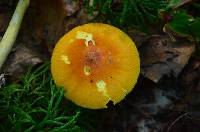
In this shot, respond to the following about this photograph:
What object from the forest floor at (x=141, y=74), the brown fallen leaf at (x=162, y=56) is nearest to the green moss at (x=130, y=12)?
the forest floor at (x=141, y=74)

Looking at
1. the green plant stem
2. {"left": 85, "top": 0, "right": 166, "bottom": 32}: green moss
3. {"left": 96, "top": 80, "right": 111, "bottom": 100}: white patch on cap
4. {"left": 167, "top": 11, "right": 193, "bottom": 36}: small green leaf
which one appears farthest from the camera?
{"left": 85, "top": 0, "right": 166, "bottom": 32}: green moss

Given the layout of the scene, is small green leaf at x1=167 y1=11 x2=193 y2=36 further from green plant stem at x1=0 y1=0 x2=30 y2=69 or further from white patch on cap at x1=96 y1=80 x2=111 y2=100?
green plant stem at x1=0 y1=0 x2=30 y2=69

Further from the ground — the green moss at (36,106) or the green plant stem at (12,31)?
the green plant stem at (12,31)

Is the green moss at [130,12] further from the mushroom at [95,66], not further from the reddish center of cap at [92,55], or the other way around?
the reddish center of cap at [92,55]

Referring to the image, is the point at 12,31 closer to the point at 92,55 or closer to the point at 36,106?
the point at 36,106

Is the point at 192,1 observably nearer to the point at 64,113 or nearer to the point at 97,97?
the point at 97,97

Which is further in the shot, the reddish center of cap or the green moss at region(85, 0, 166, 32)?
the green moss at region(85, 0, 166, 32)

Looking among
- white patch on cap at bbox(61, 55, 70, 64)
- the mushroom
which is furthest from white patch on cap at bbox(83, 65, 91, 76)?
white patch on cap at bbox(61, 55, 70, 64)

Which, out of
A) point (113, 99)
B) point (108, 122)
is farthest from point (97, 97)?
point (108, 122)
